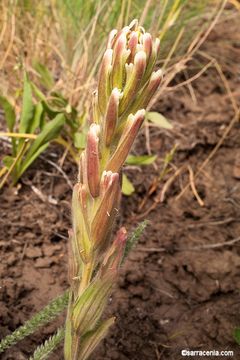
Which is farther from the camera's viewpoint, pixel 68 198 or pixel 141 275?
pixel 68 198

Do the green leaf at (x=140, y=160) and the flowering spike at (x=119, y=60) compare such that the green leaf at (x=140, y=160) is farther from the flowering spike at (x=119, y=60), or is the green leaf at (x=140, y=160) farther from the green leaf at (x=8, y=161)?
the flowering spike at (x=119, y=60)

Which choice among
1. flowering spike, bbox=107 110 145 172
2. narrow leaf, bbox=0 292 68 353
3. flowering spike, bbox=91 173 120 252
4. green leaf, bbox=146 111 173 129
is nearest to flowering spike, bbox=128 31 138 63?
flowering spike, bbox=107 110 145 172

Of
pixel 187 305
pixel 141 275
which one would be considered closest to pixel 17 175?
pixel 141 275

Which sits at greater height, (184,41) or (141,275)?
(184,41)

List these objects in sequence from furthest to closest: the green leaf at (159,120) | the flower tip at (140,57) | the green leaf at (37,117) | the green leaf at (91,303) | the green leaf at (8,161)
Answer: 1. the green leaf at (159,120)
2. the green leaf at (37,117)
3. the green leaf at (8,161)
4. the green leaf at (91,303)
5. the flower tip at (140,57)

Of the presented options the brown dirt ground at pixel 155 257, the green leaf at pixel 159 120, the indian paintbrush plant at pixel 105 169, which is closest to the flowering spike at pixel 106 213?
the indian paintbrush plant at pixel 105 169

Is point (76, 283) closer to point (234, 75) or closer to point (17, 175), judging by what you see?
point (17, 175)
